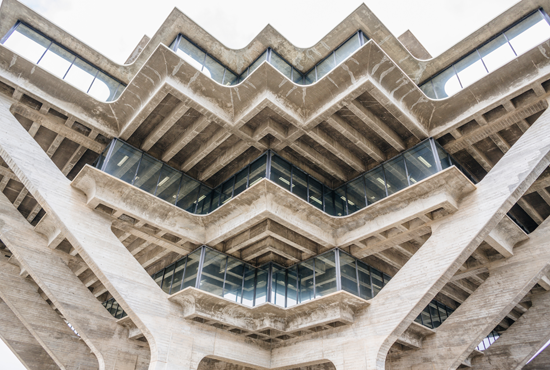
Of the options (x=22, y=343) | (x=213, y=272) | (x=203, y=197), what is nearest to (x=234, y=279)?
(x=213, y=272)

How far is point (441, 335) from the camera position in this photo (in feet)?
53.4

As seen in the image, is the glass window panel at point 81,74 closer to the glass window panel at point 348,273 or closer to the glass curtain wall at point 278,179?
the glass curtain wall at point 278,179

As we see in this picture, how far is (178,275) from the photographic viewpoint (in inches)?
723

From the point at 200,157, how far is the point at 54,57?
8.25 meters

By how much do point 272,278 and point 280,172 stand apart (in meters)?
5.30

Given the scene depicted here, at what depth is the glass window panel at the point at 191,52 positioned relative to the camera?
18.7m

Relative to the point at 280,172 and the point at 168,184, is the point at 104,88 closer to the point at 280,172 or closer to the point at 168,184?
the point at 168,184

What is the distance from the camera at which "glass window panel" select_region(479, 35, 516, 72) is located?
15.9 metres

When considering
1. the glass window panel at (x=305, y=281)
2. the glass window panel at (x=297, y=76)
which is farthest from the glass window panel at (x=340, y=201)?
the glass window panel at (x=297, y=76)

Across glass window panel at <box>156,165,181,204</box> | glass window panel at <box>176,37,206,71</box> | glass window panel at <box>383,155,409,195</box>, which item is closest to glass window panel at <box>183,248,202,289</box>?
glass window panel at <box>156,165,181,204</box>

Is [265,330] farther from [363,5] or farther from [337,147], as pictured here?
[363,5]

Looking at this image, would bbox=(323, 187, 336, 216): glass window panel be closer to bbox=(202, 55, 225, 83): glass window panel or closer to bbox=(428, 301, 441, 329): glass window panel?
bbox=(202, 55, 225, 83): glass window panel

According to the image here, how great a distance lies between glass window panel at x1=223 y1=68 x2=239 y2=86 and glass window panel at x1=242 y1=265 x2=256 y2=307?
9858mm

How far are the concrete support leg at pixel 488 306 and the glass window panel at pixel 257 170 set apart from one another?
10817mm
